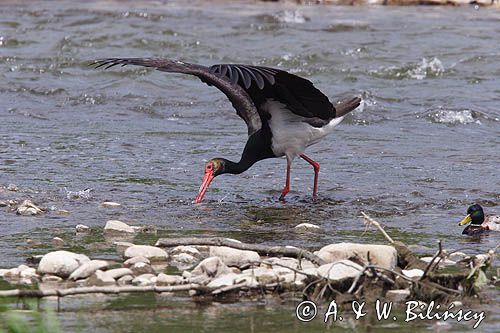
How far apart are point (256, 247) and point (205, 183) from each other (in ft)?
8.05

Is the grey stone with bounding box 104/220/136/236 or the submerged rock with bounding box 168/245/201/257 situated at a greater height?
the submerged rock with bounding box 168/245/201/257

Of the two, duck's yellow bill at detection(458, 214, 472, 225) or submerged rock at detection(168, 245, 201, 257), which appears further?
duck's yellow bill at detection(458, 214, 472, 225)

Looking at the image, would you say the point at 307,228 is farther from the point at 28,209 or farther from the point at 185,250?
the point at 28,209

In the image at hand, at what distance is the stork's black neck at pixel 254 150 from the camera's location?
8164 millimetres

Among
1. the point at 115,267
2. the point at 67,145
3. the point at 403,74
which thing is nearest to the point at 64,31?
the point at 403,74

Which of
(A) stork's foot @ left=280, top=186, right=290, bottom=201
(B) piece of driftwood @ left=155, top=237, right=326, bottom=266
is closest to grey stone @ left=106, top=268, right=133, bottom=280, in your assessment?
(B) piece of driftwood @ left=155, top=237, right=326, bottom=266

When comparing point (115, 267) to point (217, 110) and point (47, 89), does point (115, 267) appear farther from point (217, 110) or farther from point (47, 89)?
point (47, 89)

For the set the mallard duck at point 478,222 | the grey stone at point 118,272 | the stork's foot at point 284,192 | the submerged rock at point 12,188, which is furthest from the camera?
the stork's foot at point 284,192

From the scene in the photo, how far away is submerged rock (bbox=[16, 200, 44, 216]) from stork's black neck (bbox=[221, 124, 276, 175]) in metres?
1.76

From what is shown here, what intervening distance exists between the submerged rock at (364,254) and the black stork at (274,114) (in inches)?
91.3

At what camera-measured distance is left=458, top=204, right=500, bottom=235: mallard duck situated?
6.30m

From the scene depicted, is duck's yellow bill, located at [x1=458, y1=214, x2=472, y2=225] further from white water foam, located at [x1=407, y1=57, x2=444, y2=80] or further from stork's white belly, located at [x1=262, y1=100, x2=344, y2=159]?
white water foam, located at [x1=407, y1=57, x2=444, y2=80]

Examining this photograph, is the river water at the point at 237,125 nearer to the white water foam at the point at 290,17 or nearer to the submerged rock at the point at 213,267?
the white water foam at the point at 290,17

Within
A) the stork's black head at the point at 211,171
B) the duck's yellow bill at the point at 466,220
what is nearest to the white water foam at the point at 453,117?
the stork's black head at the point at 211,171
